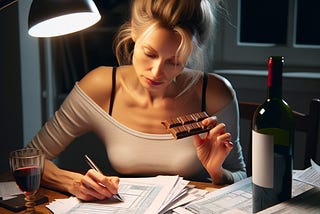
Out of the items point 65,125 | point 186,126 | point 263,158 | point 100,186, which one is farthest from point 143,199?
point 65,125

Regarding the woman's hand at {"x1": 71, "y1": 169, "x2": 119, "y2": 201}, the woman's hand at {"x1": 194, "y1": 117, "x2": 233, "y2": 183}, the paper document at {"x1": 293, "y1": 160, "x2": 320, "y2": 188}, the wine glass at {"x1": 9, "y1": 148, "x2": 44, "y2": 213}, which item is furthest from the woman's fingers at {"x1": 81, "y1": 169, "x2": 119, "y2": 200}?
the paper document at {"x1": 293, "y1": 160, "x2": 320, "y2": 188}

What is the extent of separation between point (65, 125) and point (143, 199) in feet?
1.87

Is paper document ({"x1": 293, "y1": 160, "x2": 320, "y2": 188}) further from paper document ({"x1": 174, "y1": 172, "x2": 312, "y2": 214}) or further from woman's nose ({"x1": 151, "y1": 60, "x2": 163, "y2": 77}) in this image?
woman's nose ({"x1": 151, "y1": 60, "x2": 163, "y2": 77})

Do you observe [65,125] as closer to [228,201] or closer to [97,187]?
[97,187]

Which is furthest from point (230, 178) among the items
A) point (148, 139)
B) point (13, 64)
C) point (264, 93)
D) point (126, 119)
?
point (13, 64)

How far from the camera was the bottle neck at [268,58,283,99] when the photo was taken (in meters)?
0.95


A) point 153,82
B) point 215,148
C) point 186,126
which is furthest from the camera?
point 153,82

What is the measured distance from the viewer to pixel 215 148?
1.40m

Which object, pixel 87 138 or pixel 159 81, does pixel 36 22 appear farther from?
pixel 87 138

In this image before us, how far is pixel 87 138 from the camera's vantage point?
2.65 metres

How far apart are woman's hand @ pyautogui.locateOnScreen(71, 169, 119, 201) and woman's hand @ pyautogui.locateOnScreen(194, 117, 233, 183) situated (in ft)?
0.98

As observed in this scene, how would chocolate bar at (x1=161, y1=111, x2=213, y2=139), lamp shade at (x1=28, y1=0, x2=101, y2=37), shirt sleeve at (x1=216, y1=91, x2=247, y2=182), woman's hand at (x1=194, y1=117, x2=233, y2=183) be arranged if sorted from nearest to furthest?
lamp shade at (x1=28, y1=0, x2=101, y2=37) < chocolate bar at (x1=161, y1=111, x2=213, y2=139) < woman's hand at (x1=194, y1=117, x2=233, y2=183) < shirt sleeve at (x1=216, y1=91, x2=247, y2=182)

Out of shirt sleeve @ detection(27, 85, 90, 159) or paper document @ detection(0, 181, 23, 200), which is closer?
paper document @ detection(0, 181, 23, 200)

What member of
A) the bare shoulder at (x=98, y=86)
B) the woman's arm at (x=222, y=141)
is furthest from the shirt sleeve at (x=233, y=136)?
the bare shoulder at (x=98, y=86)
